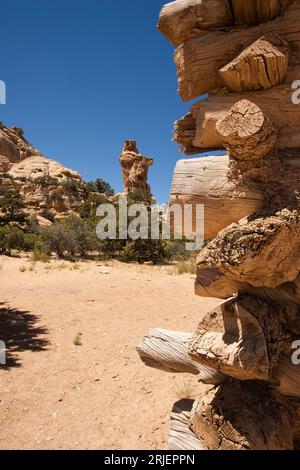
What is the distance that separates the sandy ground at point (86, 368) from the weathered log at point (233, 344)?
1182 mm

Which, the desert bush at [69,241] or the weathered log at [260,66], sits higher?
the weathered log at [260,66]

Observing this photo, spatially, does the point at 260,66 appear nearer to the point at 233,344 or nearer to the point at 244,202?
the point at 244,202

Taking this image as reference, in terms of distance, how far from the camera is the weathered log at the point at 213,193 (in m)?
1.73

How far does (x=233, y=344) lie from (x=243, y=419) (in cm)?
50

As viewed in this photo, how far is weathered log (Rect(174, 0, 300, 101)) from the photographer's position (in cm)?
172

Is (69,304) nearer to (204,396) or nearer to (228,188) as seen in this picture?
(204,396)

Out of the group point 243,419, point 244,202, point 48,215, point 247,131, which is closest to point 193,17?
point 247,131

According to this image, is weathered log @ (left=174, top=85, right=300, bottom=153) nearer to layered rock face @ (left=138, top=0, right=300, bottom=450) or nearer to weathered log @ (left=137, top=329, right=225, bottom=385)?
layered rock face @ (left=138, top=0, right=300, bottom=450)

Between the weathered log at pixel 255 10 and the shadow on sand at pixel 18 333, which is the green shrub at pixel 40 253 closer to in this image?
the shadow on sand at pixel 18 333

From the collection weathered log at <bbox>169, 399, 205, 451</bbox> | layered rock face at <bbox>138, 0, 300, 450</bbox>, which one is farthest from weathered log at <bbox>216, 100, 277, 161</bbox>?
weathered log at <bbox>169, 399, 205, 451</bbox>

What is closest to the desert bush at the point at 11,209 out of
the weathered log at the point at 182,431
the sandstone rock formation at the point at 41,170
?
the sandstone rock formation at the point at 41,170

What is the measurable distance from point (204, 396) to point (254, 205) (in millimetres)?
1424
